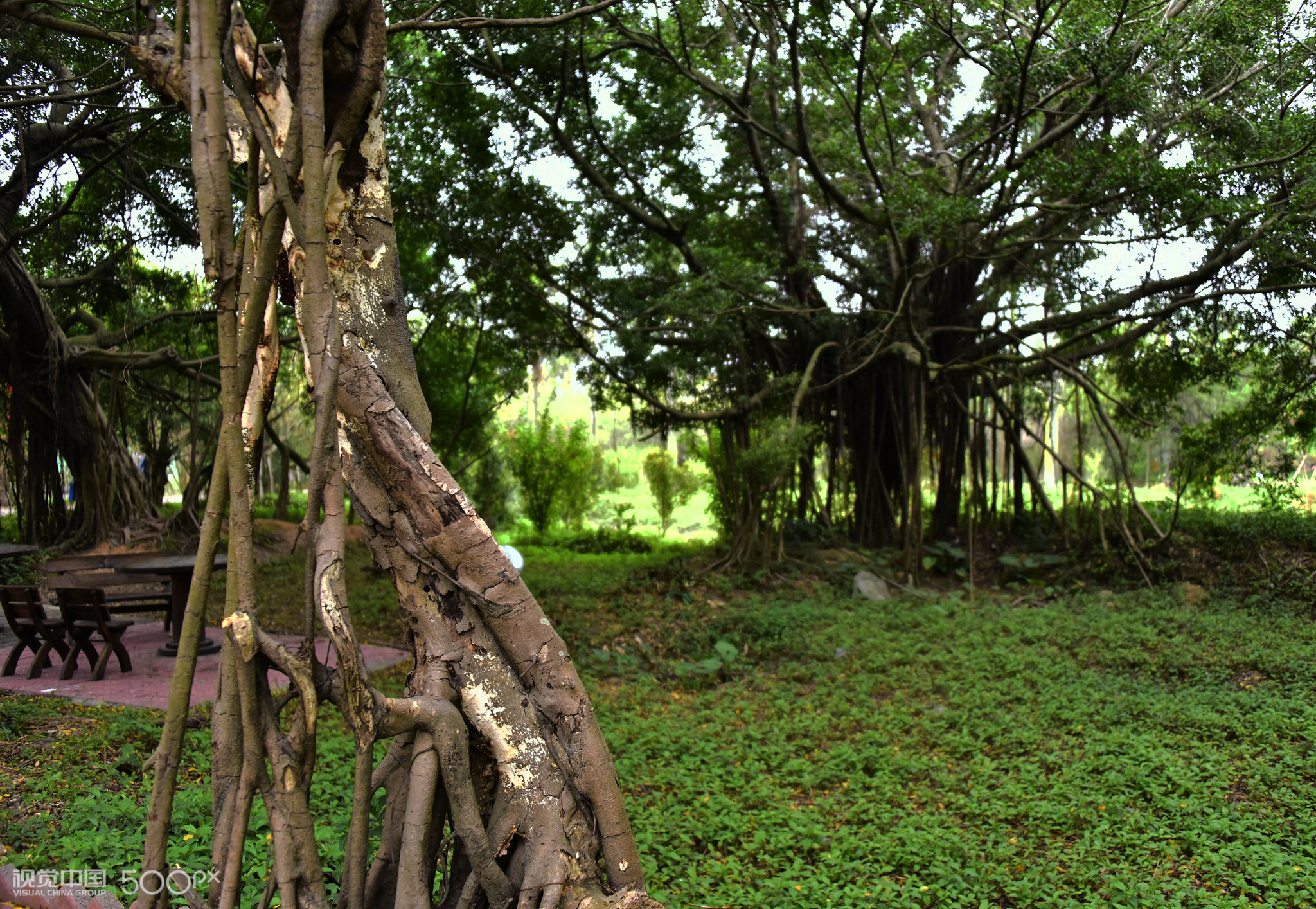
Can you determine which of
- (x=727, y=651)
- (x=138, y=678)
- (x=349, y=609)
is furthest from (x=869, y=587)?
(x=349, y=609)

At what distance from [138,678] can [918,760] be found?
4.66 m

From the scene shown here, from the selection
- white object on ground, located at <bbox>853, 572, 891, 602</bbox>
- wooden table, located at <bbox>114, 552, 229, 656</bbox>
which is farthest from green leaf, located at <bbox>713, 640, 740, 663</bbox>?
wooden table, located at <bbox>114, 552, 229, 656</bbox>

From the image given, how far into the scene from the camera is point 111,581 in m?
7.79

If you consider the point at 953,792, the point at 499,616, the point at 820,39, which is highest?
the point at 820,39

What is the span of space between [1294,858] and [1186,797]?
0.61 m

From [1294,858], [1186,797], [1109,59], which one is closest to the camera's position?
[1294,858]

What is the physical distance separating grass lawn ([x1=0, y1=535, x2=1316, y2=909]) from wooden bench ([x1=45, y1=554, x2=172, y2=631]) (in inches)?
80.5

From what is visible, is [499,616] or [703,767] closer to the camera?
[499,616]

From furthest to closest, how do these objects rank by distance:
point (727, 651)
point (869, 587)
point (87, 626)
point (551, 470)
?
point (551, 470)
point (869, 587)
point (727, 651)
point (87, 626)

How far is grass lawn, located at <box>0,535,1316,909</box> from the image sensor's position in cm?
320

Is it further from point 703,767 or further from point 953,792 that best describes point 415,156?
point 953,792

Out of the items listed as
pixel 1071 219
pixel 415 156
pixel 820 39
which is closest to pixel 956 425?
pixel 1071 219

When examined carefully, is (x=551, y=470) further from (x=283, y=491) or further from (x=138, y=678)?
(x=138, y=678)

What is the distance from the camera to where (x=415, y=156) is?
27.9ft
